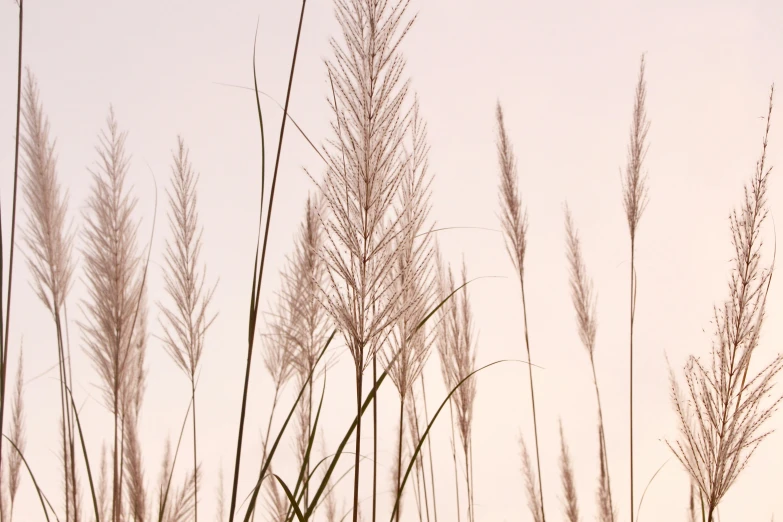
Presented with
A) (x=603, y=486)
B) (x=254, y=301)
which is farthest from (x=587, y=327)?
(x=254, y=301)

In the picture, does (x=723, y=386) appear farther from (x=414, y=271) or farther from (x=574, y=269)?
(x=574, y=269)

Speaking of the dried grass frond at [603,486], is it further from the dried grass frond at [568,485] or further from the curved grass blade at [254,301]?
the curved grass blade at [254,301]

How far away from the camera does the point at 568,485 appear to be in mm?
4301

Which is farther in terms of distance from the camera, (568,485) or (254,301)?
(568,485)

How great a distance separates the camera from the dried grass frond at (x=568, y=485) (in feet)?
13.7

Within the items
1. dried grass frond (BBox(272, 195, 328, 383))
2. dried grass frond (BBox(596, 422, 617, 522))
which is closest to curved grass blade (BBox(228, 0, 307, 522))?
dried grass frond (BBox(272, 195, 328, 383))

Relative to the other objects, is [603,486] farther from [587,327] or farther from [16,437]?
[16,437]

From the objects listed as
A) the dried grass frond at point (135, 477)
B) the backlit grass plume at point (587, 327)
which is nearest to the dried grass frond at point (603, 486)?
the backlit grass plume at point (587, 327)

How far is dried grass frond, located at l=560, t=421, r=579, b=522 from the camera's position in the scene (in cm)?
418

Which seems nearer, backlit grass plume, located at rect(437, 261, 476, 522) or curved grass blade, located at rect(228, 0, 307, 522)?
curved grass blade, located at rect(228, 0, 307, 522)

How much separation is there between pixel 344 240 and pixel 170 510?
2.15 meters

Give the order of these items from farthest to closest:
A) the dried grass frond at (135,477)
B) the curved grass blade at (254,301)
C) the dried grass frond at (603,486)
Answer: the dried grass frond at (603,486) < the dried grass frond at (135,477) < the curved grass blade at (254,301)

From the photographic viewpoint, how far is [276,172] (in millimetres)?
1309

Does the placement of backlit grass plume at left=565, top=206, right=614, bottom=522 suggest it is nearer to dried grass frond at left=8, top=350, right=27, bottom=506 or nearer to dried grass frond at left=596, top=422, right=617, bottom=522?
dried grass frond at left=596, top=422, right=617, bottom=522
